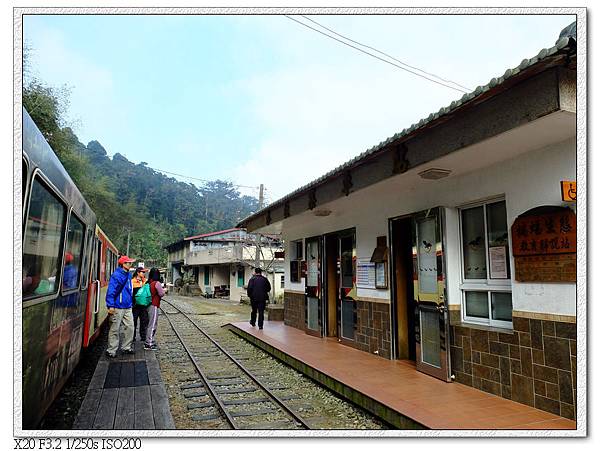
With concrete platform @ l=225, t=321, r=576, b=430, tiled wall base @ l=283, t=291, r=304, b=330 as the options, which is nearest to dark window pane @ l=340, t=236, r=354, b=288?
concrete platform @ l=225, t=321, r=576, b=430

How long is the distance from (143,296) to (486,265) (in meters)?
6.36

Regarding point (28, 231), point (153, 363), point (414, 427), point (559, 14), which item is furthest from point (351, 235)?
point (28, 231)

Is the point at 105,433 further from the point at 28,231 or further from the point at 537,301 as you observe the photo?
the point at 537,301

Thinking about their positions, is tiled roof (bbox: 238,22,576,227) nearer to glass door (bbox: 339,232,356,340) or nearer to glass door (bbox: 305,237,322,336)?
glass door (bbox: 339,232,356,340)

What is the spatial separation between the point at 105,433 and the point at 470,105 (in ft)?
13.4

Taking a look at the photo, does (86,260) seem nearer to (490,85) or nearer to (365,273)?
(365,273)

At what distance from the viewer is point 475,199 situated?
5.02 meters

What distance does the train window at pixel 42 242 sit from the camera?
2.93 metres

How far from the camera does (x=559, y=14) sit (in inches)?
132

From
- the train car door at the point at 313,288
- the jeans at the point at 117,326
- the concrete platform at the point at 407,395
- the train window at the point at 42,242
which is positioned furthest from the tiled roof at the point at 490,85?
the jeans at the point at 117,326

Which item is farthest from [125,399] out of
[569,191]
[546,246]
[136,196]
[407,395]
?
[136,196]

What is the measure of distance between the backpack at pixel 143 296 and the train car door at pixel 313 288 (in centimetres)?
357

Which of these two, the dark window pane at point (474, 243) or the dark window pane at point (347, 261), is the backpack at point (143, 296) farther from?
the dark window pane at point (474, 243)

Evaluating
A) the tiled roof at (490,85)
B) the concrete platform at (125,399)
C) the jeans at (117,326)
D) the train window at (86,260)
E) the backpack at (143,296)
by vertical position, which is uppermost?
the tiled roof at (490,85)
